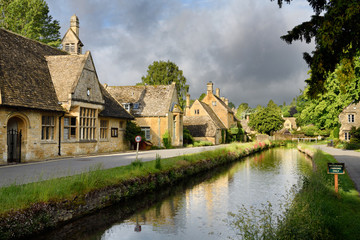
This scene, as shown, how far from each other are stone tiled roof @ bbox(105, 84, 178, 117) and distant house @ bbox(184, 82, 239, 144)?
1376 cm

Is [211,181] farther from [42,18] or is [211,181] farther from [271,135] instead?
[271,135]

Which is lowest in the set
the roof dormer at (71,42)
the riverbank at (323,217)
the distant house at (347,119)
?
the riverbank at (323,217)

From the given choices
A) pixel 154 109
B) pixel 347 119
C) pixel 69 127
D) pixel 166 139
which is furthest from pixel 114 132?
pixel 347 119

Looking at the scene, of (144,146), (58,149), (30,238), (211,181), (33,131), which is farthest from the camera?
(144,146)

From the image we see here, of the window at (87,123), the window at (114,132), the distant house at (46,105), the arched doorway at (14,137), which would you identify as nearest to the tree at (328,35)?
the distant house at (46,105)

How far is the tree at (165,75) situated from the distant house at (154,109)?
1043 inches

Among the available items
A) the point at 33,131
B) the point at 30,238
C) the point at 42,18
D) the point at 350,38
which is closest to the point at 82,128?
the point at 33,131

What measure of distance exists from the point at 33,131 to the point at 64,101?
12.1 ft

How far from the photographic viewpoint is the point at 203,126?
53.9 meters

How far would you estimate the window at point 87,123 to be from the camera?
25.5 meters

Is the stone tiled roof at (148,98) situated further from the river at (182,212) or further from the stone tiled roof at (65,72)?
the river at (182,212)

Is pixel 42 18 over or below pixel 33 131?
over

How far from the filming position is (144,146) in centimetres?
3544

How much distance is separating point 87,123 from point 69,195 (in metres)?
16.8
